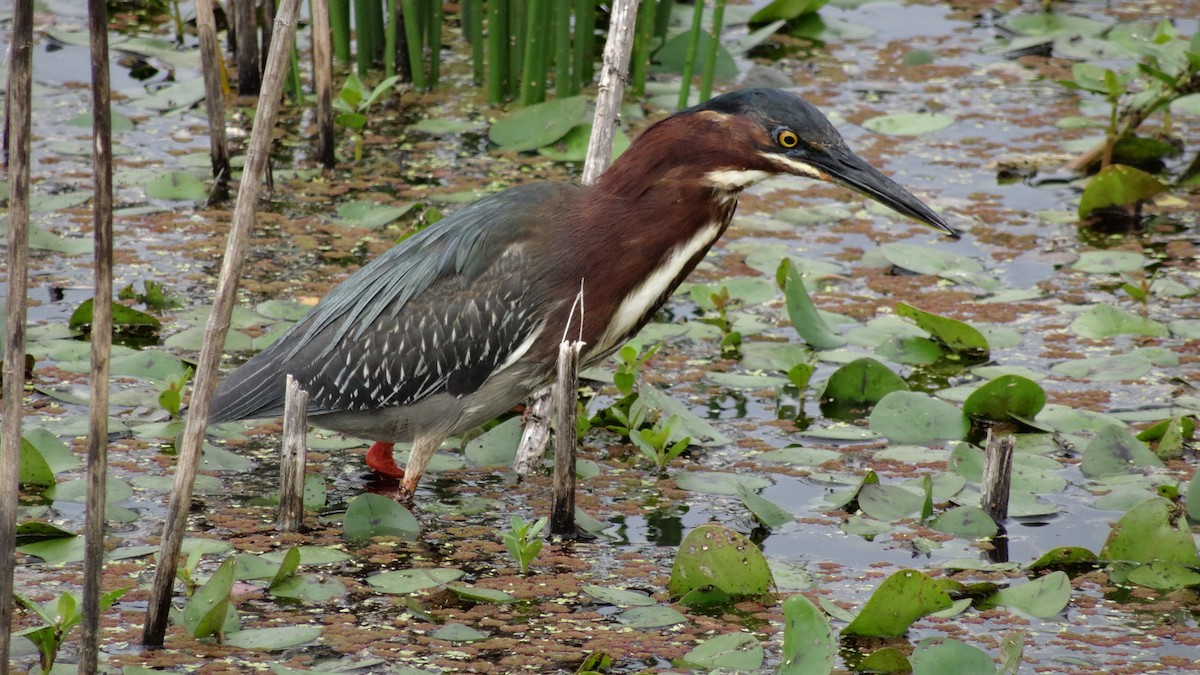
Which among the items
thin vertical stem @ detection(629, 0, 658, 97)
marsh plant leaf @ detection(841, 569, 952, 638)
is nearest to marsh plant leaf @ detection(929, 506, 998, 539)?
marsh plant leaf @ detection(841, 569, 952, 638)

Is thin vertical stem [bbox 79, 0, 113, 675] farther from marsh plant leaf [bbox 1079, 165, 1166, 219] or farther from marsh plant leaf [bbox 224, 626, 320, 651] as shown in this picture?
marsh plant leaf [bbox 1079, 165, 1166, 219]

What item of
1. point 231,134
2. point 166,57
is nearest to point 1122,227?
point 231,134

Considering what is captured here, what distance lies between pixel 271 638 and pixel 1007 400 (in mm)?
3059

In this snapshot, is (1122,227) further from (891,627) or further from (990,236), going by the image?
(891,627)

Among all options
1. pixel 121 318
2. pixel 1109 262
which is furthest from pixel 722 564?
pixel 1109 262

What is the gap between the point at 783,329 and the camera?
267 inches

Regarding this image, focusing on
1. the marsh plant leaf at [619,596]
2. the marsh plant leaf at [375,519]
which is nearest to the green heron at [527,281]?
the marsh plant leaf at [375,519]

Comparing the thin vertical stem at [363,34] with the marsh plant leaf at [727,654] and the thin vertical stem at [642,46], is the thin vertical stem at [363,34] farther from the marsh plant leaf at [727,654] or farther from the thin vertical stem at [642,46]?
the marsh plant leaf at [727,654]

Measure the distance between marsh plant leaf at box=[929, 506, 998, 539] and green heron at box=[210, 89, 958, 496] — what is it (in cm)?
98

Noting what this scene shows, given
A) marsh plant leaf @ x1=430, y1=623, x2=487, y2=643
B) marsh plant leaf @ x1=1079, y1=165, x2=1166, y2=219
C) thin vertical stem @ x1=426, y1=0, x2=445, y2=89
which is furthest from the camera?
thin vertical stem @ x1=426, y1=0, x2=445, y2=89

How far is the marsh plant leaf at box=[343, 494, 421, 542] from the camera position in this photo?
5.00m

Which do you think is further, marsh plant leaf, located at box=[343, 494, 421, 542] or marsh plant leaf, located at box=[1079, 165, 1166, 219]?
marsh plant leaf, located at box=[1079, 165, 1166, 219]

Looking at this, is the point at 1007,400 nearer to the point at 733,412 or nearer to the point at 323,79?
the point at 733,412

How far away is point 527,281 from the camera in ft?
16.8
